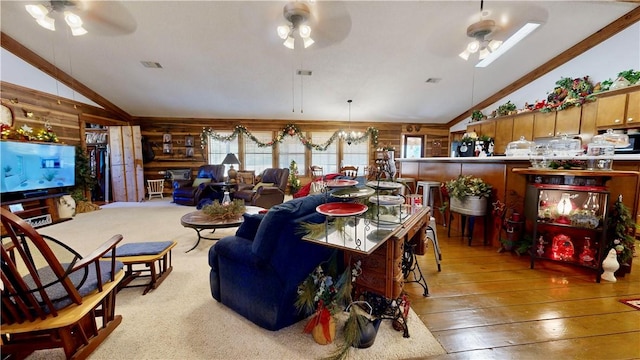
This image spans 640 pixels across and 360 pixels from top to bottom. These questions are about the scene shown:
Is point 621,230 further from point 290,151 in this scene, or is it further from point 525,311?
point 290,151

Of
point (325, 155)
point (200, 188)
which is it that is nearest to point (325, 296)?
point (200, 188)

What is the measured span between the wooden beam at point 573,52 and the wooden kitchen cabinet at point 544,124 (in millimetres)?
1036

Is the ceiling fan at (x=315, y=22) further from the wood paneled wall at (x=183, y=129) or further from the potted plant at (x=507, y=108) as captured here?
the potted plant at (x=507, y=108)

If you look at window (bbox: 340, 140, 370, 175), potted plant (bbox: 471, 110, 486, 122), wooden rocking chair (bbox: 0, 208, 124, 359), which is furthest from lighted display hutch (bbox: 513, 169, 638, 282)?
window (bbox: 340, 140, 370, 175)

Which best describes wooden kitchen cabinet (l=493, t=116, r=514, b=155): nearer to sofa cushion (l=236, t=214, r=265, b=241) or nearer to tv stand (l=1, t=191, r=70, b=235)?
sofa cushion (l=236, t=214, r=265, b=241)

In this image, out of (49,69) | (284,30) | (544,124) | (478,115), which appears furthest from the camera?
(478,115)

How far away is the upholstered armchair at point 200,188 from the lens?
5820 millimetres

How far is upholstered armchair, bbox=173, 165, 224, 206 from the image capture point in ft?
19.1

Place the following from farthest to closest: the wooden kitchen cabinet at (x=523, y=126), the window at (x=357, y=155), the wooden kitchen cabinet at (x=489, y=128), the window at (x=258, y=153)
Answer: the window at (x=357, y=155)
the window at (x=258, y=153)
the wooden kitchen cabinet at (x=489, y=128)
the wooden kitchen cabinet at (x=523, y=126)

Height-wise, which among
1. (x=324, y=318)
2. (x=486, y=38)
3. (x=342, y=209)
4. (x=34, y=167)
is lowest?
(x=324, y=318)

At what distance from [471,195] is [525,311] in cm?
150

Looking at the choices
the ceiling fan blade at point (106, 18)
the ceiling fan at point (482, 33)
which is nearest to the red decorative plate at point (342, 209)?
the ceiling fan at point (482, 33)

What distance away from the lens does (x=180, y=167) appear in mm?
7531

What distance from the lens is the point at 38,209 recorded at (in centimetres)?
423
